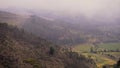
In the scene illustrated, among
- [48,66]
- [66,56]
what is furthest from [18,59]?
[66,56]

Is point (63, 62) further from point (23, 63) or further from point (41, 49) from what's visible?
point (23, 63)

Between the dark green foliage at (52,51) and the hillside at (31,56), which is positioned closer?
the hillside at (31,56)

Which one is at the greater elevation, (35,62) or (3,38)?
(3,38)

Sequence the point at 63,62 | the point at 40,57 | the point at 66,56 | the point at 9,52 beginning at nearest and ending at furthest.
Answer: the point at 9,52 → the point at 40,57 → the point at 63,62 → the point at 66,56

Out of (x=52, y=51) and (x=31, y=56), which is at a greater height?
(x=52, y=51)

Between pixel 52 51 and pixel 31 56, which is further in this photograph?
pixel 52 51

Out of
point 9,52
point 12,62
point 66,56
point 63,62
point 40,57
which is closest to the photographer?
point 12,62

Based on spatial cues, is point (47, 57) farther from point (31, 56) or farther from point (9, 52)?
point (9, 52)

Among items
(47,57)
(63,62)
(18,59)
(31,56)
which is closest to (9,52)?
(18,59)

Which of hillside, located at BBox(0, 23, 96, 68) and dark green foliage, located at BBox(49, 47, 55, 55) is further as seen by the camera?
dark green foliage, located at BBox(49, 47, 55, 55)

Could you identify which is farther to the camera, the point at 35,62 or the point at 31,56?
the point at 31,56
